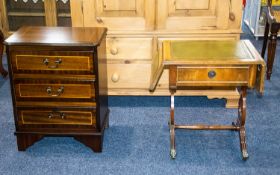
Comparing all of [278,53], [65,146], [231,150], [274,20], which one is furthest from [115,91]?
[278,53]

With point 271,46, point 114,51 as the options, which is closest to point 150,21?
point 114,51

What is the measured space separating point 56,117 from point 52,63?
0.40m

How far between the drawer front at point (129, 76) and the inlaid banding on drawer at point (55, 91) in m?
0.79

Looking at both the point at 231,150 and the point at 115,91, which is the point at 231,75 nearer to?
the point at 231,150

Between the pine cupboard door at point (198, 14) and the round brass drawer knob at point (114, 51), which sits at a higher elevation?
the pine cupboard door at point (198, 14)

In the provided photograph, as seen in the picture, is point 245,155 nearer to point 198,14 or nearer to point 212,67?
point 212,67

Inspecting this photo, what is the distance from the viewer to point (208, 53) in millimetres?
2695

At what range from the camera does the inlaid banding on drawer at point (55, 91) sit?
2.81 meters

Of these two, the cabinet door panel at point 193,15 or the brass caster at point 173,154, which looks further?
the cabinet door panel at point 193,15

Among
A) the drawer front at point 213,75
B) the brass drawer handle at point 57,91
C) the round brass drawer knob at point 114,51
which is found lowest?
the brass drawer handle at point 57,91

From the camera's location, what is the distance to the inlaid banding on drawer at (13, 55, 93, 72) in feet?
8.95

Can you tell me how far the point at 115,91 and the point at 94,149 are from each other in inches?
31.7

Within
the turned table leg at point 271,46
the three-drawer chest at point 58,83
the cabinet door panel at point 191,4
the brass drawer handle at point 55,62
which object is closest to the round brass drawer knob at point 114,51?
the three-drawer chest at point 58,83

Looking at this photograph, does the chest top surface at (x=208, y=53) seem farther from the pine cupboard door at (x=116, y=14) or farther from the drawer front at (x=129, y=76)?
the drawer front at (x=129, y=76)
